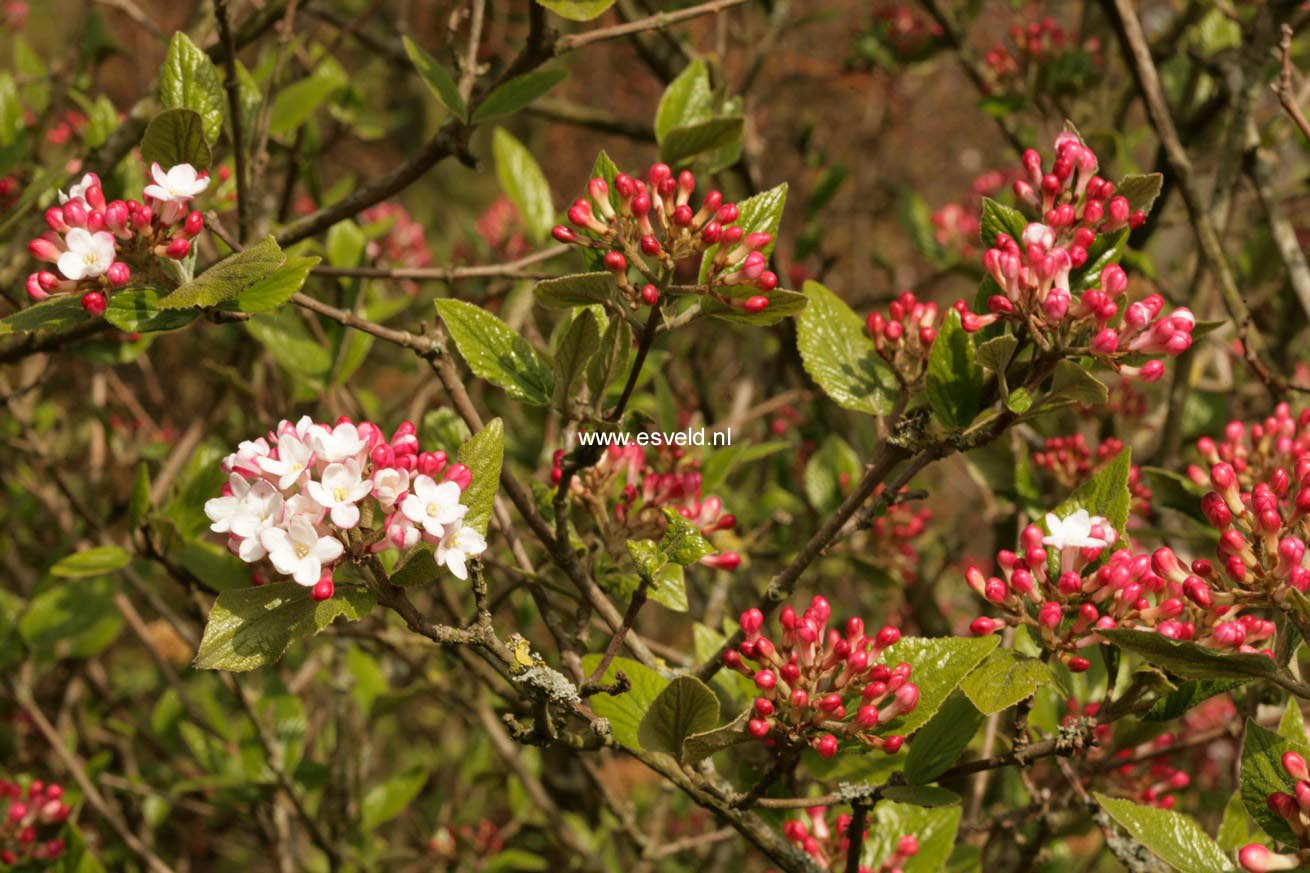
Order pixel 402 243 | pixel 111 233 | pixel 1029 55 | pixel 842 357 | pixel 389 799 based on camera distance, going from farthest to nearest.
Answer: pixel 402 243
pixel 1029 55
pixel 389 799
pixel 842 357
pixel 111 233

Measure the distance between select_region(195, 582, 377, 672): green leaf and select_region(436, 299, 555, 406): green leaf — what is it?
37 centimetres

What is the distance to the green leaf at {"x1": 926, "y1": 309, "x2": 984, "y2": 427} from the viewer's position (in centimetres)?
142

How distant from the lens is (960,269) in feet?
10.6

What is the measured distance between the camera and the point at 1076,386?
4.23ft

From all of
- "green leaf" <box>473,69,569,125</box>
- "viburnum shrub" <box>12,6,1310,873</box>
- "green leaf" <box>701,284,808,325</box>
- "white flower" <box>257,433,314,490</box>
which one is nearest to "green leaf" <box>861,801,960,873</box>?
"viburnum shrub" <box>12,6,1310,873</box>

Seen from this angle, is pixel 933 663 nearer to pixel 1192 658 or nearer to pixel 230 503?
pixel 1192 658

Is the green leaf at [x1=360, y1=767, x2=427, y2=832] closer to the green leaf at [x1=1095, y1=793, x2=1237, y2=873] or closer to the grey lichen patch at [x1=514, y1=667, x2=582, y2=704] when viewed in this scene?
the grey lichen patch at [x1=514, y1=667, x2=582, y2=704]

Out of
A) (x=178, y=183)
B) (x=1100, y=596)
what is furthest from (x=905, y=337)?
(x=178, y=183)

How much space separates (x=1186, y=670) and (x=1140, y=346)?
0.38m

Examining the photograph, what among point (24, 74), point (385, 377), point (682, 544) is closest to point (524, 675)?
point (682, 544)

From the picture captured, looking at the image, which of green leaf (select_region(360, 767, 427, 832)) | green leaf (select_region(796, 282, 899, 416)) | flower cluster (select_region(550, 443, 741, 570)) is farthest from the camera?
green leaf (select_region(360, 767, 427, 832))

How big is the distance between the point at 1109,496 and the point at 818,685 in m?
0.45

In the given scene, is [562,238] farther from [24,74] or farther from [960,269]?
[24,74]

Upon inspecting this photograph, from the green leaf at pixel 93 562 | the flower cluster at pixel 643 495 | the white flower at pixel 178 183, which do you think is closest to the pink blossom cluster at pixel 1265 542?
the flower cluster at pixel 643 495
